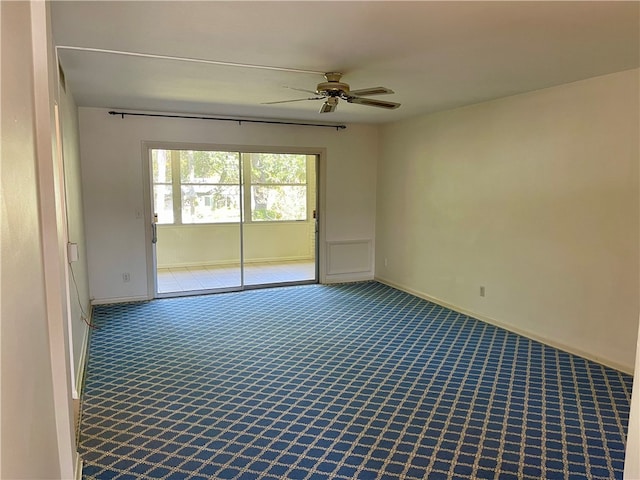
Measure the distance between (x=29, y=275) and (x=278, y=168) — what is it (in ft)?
21.4

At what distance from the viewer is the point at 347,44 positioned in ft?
9.36

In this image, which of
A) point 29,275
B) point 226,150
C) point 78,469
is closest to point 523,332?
point 78,469

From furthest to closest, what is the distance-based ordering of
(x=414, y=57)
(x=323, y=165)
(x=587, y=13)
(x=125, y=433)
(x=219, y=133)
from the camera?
(x=323, y=165), (x=219, y=133), (x=414, y=57), (x=125, y=433), (x=587, y=13)

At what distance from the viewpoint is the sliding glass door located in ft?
22.4

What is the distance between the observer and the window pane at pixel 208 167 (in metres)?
6.82

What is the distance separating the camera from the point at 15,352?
3.58ft

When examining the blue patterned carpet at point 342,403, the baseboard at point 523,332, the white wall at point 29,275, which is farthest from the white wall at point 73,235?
the baseboard at point 523,332

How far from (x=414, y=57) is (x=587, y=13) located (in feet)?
3.69

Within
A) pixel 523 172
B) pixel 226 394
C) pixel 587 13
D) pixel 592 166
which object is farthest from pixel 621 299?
pixel 226 394

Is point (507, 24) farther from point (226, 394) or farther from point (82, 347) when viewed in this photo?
point (82, 347)

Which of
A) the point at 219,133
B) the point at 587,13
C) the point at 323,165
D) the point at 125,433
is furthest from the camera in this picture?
the point at 323,165

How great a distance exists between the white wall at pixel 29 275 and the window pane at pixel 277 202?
5.96 m

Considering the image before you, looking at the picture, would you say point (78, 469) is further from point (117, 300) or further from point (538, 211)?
point (538, 211)

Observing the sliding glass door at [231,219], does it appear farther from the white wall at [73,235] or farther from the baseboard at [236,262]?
the white wall at [73,235]
